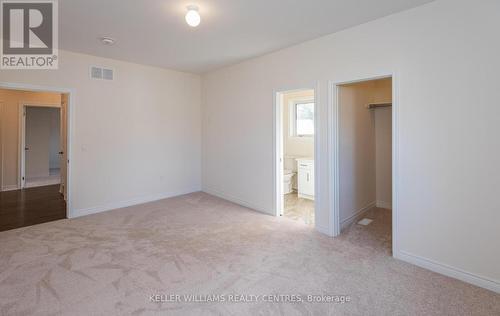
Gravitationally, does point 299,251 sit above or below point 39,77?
below

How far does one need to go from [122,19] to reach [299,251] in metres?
3.38

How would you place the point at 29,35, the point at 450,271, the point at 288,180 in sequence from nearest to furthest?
the point at 450,271 < the point at 29,35 < the point at 288,180

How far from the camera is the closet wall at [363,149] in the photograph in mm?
3795

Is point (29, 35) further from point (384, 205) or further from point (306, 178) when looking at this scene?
point (384, 205)

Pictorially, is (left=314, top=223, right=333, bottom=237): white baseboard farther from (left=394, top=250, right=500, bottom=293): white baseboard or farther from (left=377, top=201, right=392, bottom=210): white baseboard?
(left=377, top=201, right=392, bottom=210): white baseboard

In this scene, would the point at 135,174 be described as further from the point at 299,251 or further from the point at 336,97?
the point at 336,97

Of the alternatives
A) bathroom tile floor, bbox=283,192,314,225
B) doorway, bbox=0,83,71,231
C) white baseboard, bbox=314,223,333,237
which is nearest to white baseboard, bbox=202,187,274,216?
bathroom tile floor, bbox=283,192,314,225

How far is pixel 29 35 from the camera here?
340cm

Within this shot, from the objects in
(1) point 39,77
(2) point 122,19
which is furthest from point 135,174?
(2) point 122,19

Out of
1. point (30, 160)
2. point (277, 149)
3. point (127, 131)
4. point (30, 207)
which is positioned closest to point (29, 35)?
point (127, 131)

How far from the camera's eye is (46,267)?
265 centimetres

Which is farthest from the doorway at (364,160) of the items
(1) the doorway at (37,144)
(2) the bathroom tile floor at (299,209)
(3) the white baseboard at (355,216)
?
(1) the doorway at (37,144)

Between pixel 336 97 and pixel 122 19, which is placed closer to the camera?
pixel 122 19

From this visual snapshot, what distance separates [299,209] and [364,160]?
1414mm
